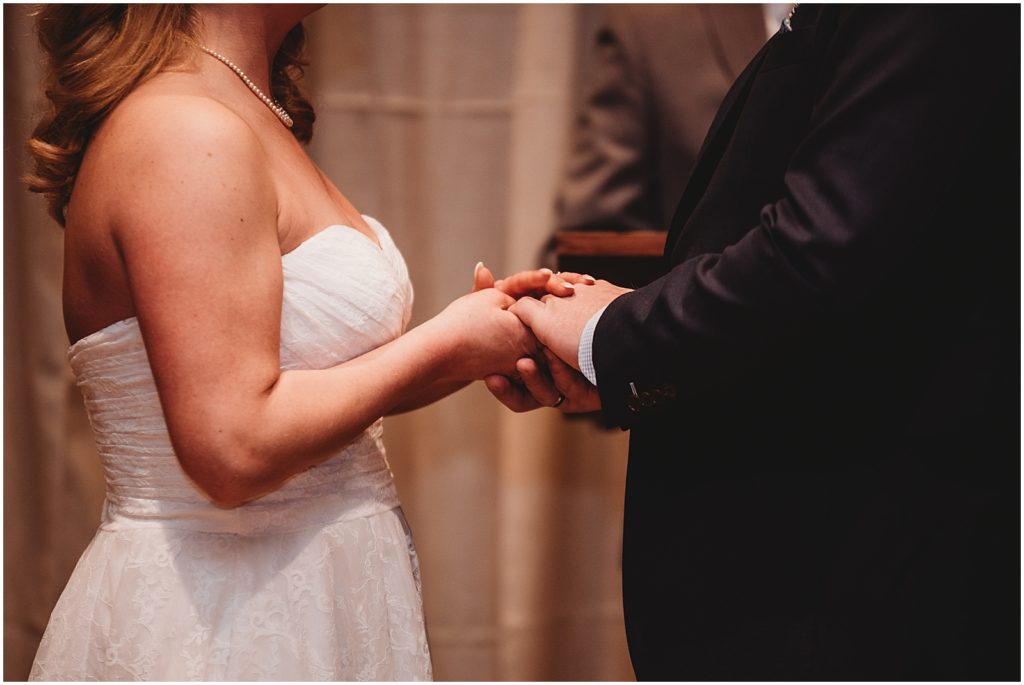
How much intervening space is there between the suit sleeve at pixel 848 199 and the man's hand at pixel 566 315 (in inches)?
7.2

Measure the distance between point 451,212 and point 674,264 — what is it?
1292 millimetres

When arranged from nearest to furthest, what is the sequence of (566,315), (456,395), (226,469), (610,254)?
(226,469) < (566,315) < (610,254) < (456,395)

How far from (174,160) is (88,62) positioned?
0.89 feet

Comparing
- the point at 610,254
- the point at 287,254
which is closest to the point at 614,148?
the point at 610,254

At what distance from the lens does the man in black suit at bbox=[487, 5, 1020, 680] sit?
2.99ft

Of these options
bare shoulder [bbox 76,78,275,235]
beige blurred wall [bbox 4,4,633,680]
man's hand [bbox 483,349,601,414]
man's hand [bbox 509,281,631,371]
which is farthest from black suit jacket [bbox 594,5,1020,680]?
beige blurred wall [bbox 4,4,633,680]

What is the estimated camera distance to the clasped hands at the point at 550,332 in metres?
1.24

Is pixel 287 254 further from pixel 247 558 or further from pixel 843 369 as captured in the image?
pixel 843 369

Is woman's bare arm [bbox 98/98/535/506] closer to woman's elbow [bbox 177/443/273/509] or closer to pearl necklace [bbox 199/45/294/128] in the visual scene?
woman's elbow [bbox 177/443/273/509]

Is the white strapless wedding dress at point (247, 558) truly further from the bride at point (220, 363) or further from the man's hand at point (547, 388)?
the man's hand at point (547, 388)

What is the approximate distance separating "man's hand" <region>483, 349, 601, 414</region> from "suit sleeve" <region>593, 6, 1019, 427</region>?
10.9 inches

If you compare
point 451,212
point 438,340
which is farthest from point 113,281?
point 451,212

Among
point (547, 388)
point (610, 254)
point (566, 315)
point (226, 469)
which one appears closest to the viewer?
point (226, 469)

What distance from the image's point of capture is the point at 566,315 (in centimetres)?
125
